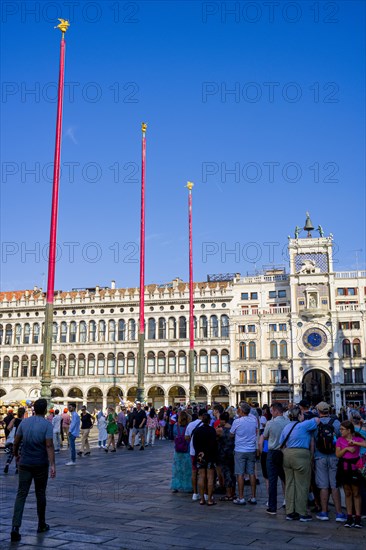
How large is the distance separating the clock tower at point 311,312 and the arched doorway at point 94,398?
66.4ft

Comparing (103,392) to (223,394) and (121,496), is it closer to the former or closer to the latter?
A: (223,394)

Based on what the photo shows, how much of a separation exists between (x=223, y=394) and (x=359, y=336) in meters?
14.4

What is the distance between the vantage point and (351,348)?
53.6 metres

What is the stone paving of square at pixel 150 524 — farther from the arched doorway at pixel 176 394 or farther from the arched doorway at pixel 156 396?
the arched doorway at pixel 156 396

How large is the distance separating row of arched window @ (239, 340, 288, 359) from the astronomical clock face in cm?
213

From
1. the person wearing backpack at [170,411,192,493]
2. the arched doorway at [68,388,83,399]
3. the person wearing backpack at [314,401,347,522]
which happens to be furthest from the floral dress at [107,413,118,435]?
the arched doorway at [68,388,83,399]

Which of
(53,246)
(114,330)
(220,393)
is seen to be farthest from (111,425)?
(114,330)

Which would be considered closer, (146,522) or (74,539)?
(74,539)

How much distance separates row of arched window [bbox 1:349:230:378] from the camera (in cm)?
5691

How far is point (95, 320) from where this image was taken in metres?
60.8

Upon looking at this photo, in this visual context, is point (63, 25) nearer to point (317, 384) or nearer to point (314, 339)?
point (314, 339)

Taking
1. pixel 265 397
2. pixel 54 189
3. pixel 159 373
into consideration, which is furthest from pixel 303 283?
pixel 54 189

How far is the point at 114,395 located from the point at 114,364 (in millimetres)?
3205

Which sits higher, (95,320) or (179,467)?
(95,320)
